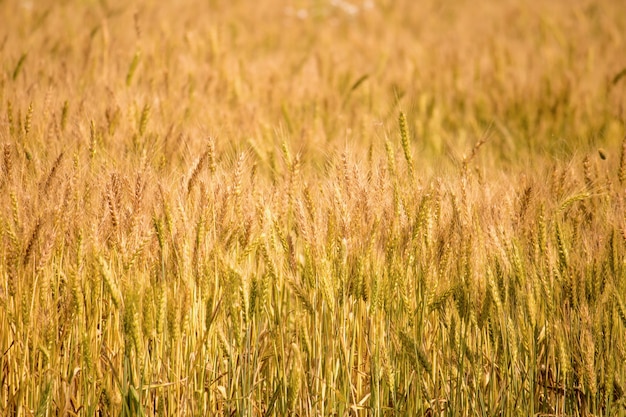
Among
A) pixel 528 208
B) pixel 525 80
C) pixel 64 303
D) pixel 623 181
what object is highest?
pixel 525 80

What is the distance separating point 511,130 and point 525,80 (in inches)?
26.7

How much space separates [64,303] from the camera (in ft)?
5.82

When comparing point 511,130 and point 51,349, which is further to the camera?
point 511,130

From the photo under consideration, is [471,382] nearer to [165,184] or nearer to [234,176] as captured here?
[234,176]

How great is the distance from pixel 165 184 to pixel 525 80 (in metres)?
3.69

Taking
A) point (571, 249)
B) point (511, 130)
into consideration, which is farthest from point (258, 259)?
point (511, 130)

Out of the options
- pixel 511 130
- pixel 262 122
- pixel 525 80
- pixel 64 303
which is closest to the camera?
pixel 64 303

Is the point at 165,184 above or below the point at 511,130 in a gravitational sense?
below

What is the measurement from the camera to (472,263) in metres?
1.79

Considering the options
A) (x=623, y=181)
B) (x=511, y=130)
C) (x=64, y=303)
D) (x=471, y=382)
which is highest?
(x=511, y=130)

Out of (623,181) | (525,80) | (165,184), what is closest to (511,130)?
(525,80)

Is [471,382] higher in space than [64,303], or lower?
lower

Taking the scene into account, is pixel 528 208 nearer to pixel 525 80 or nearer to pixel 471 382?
pixel 471 382

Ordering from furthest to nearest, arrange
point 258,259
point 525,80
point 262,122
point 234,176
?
point 525,80, point 262,122, point 258,259, point 234,176
